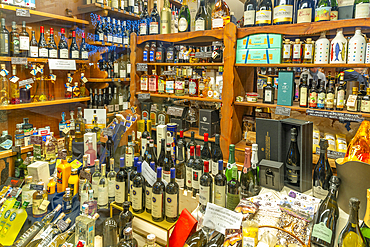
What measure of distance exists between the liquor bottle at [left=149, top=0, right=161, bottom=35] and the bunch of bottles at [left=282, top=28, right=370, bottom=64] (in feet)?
4.75

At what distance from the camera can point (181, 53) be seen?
9.40 ft

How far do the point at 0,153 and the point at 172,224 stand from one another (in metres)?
1.96

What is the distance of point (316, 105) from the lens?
7.02 ft

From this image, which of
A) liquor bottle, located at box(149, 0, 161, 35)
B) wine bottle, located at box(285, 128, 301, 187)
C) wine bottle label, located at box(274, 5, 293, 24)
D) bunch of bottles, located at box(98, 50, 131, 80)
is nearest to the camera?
A: wine bottle, located at box(285, 128, 301, 187)

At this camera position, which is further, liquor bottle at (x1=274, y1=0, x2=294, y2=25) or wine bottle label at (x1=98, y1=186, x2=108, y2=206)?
liquor bottle at (x1=274, y1=0, x2=294, y2=25)

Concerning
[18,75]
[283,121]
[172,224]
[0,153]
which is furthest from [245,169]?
[18,75]

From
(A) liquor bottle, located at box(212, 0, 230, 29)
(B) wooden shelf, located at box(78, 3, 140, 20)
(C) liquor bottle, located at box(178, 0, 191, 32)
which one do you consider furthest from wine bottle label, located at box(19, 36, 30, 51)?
(A) liquor bottle, located at box(212, 0, 230, 29)

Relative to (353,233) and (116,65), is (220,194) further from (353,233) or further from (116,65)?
(116,65)

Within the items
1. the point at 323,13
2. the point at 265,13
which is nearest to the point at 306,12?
the point at 323,13

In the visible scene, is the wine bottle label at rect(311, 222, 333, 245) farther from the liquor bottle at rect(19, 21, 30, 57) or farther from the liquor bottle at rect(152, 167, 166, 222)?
the liquor bottle at rect(19, 21, 30, 57)

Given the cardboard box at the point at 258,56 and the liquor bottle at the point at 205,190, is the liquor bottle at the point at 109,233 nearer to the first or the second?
the liquor bottle at the point at 205,190

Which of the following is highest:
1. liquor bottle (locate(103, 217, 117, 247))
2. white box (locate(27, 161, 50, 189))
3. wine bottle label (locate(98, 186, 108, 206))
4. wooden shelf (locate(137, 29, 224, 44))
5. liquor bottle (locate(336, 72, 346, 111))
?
wooden shelf (locate(137, 29, 224, 44))

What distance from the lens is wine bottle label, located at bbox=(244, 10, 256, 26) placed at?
2.32 meters

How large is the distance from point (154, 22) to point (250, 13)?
1.13m
